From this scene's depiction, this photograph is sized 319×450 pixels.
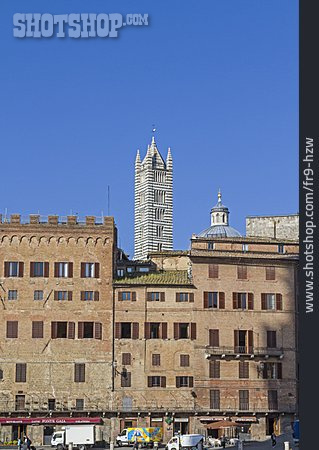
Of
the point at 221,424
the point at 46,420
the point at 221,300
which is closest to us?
the point at 46,420

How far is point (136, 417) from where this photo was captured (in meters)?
74.0

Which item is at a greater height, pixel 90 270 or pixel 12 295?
pixel 90 270

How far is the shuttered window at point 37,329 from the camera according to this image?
74000mm

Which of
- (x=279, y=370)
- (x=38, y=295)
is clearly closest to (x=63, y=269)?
(x=38, y=295)

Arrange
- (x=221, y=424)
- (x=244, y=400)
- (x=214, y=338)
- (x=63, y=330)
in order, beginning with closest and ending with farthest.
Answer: (x=221, y=424), (x=63, y=330), (x=244, y=400), (x=214, y=338)

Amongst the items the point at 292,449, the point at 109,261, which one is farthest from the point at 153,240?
the point at 292,449

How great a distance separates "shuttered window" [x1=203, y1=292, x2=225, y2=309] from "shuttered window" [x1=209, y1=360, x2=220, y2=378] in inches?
180

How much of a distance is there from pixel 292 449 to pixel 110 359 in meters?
20.0

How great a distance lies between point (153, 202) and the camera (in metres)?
180

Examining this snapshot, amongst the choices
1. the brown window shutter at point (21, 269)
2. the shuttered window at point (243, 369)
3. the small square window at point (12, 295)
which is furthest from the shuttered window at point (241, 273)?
the small square window at point (12, 295)

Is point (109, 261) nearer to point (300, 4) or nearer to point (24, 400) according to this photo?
point (24, 400)

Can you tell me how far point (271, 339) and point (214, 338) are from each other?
4.88 meters

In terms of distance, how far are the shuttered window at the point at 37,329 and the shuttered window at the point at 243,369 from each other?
648 inches

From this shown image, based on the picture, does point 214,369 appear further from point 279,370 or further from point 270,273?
point 270,273
